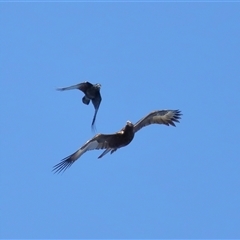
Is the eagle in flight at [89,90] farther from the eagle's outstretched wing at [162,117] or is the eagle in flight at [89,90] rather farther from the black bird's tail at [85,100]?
the eagle's outstretched wing at [162,117]

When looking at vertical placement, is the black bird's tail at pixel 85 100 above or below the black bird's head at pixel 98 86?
below

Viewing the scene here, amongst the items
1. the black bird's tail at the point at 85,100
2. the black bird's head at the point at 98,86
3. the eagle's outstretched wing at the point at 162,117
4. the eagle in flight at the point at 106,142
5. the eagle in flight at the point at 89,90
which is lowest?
the eagle in flight at the point at 106,142

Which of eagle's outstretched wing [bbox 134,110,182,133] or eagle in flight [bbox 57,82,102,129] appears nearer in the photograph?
eagle's outstretched wing [bbox 134,110,182,133]

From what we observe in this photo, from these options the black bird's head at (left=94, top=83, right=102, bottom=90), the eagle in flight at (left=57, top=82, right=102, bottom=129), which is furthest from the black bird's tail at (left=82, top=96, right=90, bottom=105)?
the black bird's head at (left=94, top=83, right=102, bottom=90)

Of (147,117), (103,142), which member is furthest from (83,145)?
(147,117)

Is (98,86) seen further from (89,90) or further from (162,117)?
(162,117)

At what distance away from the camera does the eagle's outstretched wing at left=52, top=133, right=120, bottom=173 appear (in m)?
31.5

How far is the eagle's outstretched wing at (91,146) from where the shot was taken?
31.5 m

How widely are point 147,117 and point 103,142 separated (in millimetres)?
2393

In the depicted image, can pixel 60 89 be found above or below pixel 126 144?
above

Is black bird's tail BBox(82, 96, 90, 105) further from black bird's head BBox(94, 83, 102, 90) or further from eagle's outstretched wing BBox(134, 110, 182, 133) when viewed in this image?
eagle's outstretched wing BBox(134, 110, 182, 133)

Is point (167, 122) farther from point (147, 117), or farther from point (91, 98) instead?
point (91, 98)

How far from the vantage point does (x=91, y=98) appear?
34656mm

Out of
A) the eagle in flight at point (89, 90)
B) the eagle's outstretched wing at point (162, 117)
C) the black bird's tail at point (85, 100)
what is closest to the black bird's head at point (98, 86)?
the eagle in flight at point (89, 90)
